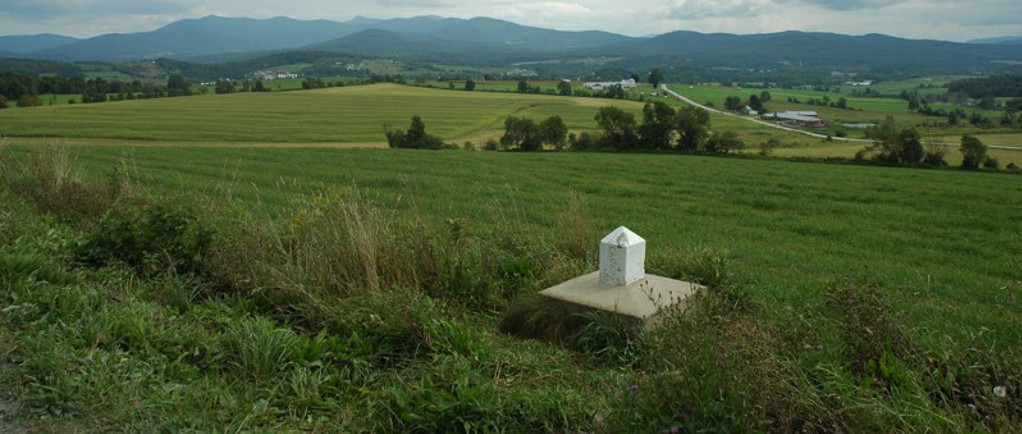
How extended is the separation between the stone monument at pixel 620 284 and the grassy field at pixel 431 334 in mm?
220

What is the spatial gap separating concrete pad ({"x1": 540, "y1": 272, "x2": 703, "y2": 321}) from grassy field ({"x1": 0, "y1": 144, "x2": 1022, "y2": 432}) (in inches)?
6.3

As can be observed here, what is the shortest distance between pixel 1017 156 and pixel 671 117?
19.9 meters

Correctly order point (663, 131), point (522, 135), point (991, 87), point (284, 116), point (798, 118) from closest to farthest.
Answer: point (663, 131)
point (522, 135)
point (284, 116)
point (798, 118)
point (991, 87)

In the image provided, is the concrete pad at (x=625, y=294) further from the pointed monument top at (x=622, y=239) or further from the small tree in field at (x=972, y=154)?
the small tree in field at (x=972, y=154)

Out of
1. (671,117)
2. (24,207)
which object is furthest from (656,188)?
(671,117)

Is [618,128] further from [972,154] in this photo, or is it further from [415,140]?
[972,154]

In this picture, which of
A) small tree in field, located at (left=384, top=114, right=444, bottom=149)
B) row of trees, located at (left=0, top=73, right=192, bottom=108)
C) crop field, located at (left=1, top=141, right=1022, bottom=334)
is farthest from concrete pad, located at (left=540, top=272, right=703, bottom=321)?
row of trees, located at (left=0, top=73, right=192, bottom=108)

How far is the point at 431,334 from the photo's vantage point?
4988 mm

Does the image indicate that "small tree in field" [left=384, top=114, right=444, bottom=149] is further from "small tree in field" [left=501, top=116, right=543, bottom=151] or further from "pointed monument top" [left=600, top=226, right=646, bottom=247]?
"pointed monument top" [left=600, top=226, right=646, bottom=247]

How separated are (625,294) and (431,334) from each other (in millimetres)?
1603

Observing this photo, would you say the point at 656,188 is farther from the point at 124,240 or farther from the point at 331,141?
the point at 331,141

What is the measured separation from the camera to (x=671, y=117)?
153ft

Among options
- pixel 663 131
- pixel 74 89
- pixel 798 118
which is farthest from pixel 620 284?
pixel 74 89

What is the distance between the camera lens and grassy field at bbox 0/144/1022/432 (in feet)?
11.6
